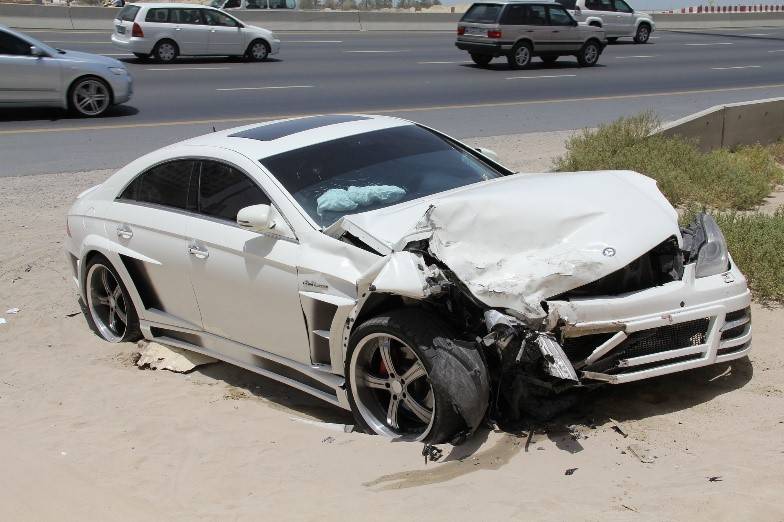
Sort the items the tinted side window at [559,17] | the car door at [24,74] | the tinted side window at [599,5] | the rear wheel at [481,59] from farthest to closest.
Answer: the tinted side window at [599,5] → the tinted side window at [559,17] → the rear wheel at [481,59] → the car door at [24,74]

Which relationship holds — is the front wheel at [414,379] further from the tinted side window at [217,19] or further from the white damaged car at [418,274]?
the tinted side window at [217,19]

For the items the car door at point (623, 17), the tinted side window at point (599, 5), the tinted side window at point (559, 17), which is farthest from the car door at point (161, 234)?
the car door at point (623, 17)

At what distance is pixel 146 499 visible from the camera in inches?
188

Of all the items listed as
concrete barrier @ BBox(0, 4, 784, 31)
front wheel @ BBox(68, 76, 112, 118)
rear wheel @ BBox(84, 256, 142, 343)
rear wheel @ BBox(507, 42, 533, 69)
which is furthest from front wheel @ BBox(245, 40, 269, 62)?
rear wheel @ BBox(84, 256, 142, 343)

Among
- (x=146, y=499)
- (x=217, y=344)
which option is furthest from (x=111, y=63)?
(x=146, y=499)

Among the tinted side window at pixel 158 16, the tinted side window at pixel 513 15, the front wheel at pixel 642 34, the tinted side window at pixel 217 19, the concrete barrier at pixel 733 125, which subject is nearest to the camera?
the concrete barrier at pixel 733 125

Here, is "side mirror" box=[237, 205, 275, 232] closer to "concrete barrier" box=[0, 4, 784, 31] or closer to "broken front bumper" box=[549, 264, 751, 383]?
"broken front bumper" box=[549, 264, 751, 383]

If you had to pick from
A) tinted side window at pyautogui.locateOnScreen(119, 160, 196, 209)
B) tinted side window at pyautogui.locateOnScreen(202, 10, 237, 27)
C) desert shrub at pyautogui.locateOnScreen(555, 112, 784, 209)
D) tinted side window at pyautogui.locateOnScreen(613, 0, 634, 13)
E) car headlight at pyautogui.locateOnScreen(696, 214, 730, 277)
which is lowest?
desert shrub at pyautogui.locateOnScreen(555, 112, 784, 209)

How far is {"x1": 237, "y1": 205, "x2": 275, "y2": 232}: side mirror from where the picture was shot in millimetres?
5695

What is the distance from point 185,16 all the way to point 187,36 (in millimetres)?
582

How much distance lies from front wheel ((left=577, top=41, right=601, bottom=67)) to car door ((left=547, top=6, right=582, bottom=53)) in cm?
26

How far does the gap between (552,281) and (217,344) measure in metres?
2.59

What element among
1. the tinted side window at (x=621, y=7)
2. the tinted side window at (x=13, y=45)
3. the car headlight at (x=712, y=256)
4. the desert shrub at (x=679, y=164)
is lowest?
the desert shrub at (x=679, y=164)

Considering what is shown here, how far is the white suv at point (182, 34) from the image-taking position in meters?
25.4
